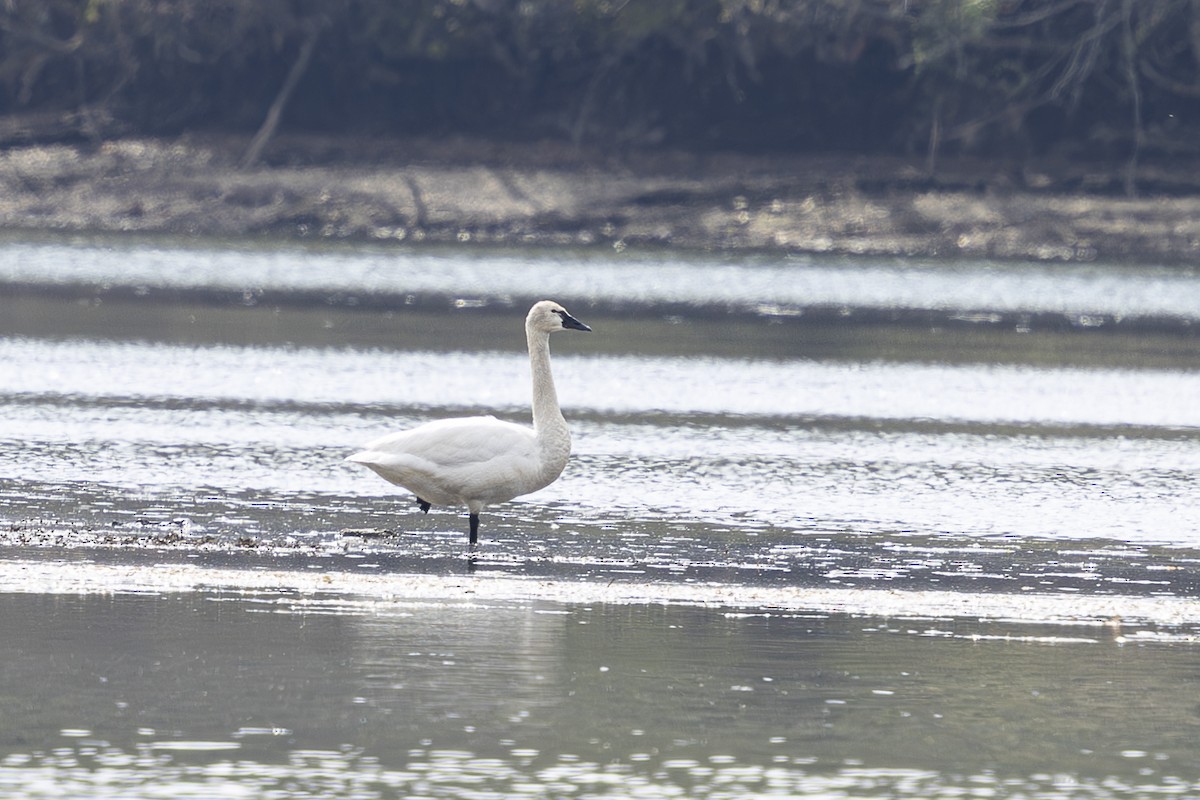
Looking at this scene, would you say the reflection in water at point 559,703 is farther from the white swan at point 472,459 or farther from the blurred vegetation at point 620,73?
the blurred vegetation at point 620,73

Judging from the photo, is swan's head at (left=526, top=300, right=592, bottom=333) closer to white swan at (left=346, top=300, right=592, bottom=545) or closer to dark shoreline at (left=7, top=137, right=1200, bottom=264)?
white swan at (left=346, top=300, right=592, bottom=545)

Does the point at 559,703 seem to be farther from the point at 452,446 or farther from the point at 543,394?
the point at 543,394

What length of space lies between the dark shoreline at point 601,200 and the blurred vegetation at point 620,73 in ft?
4.00

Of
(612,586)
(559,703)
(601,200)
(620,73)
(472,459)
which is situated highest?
(620,73)

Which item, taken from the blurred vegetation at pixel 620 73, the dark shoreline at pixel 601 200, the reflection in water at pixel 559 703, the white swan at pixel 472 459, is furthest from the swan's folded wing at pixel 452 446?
the blurred vegetation at pixel 620 73

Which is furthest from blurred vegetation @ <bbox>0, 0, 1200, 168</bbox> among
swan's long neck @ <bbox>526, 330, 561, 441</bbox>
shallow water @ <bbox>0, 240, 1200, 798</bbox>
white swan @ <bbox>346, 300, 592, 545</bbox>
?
white swan @ <bbox>346, 300, 592, 545</bbox>

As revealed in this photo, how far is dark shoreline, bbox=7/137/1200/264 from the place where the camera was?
54594 millimetres

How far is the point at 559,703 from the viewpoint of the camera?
905 centimetres

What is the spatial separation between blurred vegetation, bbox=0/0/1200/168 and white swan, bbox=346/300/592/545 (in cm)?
4360

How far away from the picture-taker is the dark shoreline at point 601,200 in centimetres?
5459

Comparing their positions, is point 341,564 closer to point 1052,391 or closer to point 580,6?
point 1052,391

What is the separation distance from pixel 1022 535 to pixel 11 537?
5879 millimetres

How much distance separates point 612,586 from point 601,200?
1792 inches

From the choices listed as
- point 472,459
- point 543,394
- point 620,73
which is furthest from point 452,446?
point 620,73
